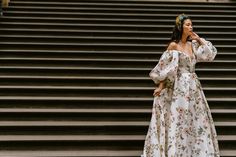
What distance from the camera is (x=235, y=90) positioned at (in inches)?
275

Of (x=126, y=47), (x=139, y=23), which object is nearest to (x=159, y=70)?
(x=126, y=47)

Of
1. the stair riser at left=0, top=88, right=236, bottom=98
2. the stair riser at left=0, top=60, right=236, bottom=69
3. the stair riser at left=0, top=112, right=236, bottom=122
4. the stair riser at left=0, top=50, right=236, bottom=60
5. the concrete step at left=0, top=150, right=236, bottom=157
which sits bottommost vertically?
the concrete step at left=0, top=150, right=236, bottom=157

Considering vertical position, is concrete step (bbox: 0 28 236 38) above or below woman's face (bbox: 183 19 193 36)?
above

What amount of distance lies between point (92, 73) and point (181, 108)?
284 cm

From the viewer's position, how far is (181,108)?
4.91 metres

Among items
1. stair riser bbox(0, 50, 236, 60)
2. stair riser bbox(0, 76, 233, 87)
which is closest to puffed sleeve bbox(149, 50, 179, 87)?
stair riser bbox(0, 76, 233, 87)

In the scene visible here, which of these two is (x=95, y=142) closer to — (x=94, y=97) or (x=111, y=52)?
(x=94, y=97)

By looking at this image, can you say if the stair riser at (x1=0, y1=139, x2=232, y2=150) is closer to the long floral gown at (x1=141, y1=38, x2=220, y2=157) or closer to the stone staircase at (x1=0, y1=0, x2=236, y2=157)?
the stone staircase at (x1=0, y1=0, x2=236, y2=157)

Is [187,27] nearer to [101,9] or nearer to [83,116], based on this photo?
[83,116]

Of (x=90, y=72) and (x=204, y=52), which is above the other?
(x=90, y=72)

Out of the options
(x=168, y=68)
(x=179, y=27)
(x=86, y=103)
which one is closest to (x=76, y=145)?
(x=86, y=103)

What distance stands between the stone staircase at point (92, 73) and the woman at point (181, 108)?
2.69ft

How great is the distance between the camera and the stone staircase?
19.4 ft

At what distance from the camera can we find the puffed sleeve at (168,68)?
493 centimetres
